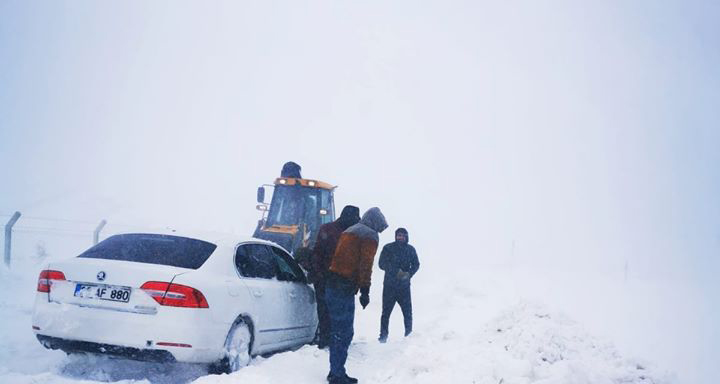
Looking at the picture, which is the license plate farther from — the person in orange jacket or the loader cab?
the loader cab

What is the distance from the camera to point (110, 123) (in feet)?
408

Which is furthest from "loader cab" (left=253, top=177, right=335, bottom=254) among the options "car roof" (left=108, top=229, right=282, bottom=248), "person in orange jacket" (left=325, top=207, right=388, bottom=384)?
"person in orange jacket" (left=325, top=207, right=388, bottom=384)

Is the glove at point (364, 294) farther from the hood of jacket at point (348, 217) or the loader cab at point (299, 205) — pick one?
the loader cab at point (299, 205)

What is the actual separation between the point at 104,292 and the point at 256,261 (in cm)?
174

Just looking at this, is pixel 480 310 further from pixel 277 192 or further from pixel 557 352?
pixel 557 352

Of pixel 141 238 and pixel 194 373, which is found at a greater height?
pixel 141 238

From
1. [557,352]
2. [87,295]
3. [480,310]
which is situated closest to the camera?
[87,295]

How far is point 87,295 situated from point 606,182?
395ft

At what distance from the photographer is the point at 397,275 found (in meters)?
8.53

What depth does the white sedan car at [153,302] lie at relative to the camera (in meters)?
4.64

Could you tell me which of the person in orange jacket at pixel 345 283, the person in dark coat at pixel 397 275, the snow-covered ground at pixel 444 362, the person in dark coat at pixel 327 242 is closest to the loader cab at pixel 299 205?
the person in dark coat at pixel 397 275

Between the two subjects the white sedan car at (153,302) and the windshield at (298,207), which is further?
the windshield at (298,207)

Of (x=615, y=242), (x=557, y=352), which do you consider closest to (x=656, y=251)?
(x=615, y=242)

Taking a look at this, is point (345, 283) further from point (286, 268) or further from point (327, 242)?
point (286, 268)
